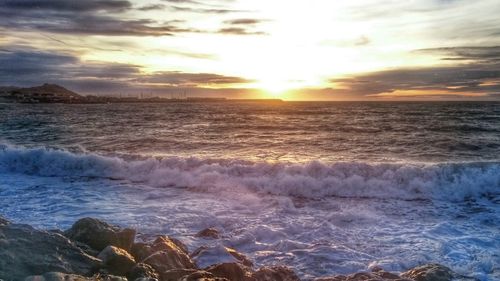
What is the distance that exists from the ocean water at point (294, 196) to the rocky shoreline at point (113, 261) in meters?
0.68

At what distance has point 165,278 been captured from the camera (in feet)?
19.8

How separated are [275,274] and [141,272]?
211 centimetres

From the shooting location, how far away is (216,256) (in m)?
7.39

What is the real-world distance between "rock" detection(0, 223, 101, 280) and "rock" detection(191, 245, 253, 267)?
1.87 m

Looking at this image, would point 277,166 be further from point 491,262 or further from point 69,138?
point 69,138

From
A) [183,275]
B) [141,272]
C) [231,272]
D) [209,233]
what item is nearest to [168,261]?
[183,275]

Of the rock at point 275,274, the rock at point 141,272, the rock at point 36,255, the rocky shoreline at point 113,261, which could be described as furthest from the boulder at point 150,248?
the rock at point 275,274

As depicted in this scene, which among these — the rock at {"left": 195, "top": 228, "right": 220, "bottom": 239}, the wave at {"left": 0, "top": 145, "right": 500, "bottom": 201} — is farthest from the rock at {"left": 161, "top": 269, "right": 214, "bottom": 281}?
the wave at {"left": 0, "top": 145, "right": 500, "bottom": 201}

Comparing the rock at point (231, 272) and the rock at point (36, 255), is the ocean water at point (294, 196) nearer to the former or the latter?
the rock at point (231, 272)

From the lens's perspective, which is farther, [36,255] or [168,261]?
[168,261]

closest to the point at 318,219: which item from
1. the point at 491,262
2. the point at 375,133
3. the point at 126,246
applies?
the point at 491,262

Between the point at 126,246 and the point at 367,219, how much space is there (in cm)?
637

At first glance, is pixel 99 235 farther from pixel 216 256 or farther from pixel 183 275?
pixel 216 256

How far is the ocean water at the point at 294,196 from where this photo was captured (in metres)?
8.50
